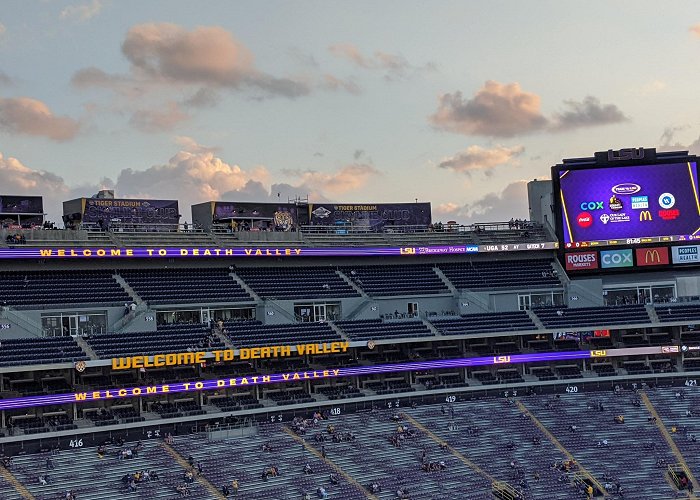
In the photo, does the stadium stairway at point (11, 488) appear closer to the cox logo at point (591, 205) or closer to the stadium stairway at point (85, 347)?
the stadium stairway at point (85, 347)

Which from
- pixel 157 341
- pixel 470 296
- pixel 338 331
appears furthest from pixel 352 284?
pixel 157 341

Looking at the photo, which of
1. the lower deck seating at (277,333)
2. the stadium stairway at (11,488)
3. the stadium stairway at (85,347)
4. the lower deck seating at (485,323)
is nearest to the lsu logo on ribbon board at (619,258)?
the lower deck seating at (485,323)

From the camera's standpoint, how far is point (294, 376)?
73.4 metres

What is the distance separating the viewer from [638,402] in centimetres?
8094

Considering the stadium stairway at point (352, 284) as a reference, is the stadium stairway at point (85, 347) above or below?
below

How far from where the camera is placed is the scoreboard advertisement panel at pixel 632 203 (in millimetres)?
87750

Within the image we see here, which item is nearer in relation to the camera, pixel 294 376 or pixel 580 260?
pixel 294 376

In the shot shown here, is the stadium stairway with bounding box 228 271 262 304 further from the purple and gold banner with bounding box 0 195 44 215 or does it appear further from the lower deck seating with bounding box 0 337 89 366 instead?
the lower deck seating with bounding box 0 337 89 366

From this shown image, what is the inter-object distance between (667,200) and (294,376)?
3908 centimetres

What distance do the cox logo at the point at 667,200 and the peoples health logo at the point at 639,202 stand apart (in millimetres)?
1285

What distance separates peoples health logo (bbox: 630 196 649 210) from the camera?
8800 cm

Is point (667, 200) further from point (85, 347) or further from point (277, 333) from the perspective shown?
point (85, 347)

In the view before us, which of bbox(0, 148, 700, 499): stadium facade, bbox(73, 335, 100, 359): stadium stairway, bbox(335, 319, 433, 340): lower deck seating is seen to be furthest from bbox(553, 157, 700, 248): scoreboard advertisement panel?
bbox(73, 335, 100, 359): stadium stairway

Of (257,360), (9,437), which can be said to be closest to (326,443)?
(257,360)
